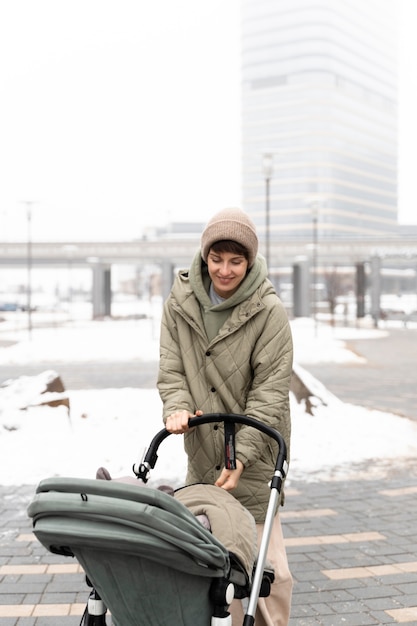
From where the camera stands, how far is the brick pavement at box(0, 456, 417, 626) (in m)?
3.61

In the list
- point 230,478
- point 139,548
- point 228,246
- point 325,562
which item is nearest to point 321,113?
point 325,562

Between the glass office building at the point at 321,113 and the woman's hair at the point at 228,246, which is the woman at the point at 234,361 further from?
the glass office building at the point at 321,113

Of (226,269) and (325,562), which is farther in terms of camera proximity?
(325,562)

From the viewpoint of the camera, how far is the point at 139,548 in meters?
1.85

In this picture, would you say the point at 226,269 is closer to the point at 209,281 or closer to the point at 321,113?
the point at 209,281

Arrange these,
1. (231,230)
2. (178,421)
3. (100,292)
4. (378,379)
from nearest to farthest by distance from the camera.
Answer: (178,421)
(231,230)
(378,379)
(100,292)

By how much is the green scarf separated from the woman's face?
4cm

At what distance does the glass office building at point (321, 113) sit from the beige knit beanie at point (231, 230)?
430 feet

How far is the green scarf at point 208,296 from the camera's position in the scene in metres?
2.73

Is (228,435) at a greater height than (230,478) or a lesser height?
greater

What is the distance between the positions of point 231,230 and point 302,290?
5194 cm

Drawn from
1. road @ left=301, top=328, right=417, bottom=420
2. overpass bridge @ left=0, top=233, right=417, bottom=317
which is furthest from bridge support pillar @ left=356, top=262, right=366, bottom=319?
road @ left=301, top=328, right=417, bottom=420

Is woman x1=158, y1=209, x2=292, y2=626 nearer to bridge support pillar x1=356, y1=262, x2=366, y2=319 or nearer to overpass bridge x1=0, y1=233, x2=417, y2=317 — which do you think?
bridge support pillar x1=356, y1=262, x2=366, y2=319

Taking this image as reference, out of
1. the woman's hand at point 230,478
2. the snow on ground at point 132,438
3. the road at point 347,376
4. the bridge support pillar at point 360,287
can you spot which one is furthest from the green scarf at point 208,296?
the bridge support pillar at point 360,287
